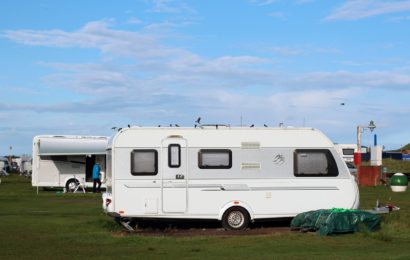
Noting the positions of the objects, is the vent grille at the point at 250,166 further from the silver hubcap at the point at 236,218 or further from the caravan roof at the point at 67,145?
the caravan roof at the point at 67,145

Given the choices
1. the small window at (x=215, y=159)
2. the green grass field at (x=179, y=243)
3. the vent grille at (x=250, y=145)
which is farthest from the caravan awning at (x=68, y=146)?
the vent grille at (x=250, y=145)

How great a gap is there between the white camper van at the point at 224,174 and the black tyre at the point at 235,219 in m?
0.03

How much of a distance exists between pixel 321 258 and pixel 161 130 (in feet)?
22.1

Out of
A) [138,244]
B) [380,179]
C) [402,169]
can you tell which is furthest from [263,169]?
[402,169]

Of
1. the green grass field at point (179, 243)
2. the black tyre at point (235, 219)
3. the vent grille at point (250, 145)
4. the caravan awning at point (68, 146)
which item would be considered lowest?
the green grass field at point (179, 243)

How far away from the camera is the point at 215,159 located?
18.5 metres

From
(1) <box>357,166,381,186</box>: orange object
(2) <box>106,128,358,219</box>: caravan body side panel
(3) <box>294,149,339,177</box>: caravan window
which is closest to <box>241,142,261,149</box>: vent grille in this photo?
(2) <box>106,128,358,219</box>: caravan body side panel

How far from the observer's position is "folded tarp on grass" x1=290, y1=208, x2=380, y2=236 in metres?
16.6

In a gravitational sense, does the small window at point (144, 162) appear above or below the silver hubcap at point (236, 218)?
above

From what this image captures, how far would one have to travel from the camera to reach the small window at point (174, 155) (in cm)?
1825

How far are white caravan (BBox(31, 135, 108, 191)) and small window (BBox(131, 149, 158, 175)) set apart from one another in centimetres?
1929

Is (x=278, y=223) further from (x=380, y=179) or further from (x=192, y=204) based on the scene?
(x=380, y=179)

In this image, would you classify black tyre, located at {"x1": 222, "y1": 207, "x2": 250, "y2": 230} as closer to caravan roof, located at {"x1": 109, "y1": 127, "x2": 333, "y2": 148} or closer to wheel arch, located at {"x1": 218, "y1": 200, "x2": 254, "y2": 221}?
wheel arch, located at {"x1": 218, "y1": 200, "x2": 254, "y2": 221}

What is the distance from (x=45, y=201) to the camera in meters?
30.8
